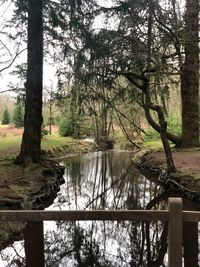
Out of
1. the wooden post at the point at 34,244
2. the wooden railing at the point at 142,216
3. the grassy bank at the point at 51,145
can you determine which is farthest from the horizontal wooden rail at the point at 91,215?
the grassy bank at the point at 51,145

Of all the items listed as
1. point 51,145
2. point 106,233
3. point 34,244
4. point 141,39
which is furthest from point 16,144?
point 34,244

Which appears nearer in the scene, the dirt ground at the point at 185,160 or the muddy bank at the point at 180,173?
the muddy bank at the point at 180,173

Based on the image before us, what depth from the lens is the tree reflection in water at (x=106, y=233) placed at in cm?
748

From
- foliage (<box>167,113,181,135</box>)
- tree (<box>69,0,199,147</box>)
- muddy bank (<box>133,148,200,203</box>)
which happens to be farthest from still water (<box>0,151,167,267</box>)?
foliage (<box>167,113,181,135</box>)

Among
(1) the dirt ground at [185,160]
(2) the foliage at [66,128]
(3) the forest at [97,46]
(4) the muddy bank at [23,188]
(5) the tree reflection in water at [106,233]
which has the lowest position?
(5) the tree reflection in water at [106,233]

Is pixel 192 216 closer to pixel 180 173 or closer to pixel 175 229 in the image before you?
pixel 175 229

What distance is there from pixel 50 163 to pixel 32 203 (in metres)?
5.05

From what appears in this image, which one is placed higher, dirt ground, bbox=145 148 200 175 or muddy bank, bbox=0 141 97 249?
dirt ground, bbox=145 148 200 175

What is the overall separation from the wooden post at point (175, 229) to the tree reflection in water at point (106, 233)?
2469mm

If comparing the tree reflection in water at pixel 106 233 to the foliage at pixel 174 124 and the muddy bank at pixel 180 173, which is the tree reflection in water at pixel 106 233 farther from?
the foliage at pixel 174 124

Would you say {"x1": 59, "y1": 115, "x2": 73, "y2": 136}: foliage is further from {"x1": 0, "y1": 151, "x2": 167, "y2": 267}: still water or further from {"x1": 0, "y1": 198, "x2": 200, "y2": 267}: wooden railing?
{"x1": 0, "y1": 198, "x2": 200, "y2": 267}: wooden railing

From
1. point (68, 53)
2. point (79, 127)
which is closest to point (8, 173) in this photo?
point (68, 53)

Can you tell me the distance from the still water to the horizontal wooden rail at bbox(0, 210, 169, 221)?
2.44 metres

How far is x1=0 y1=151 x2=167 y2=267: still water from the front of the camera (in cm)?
741
